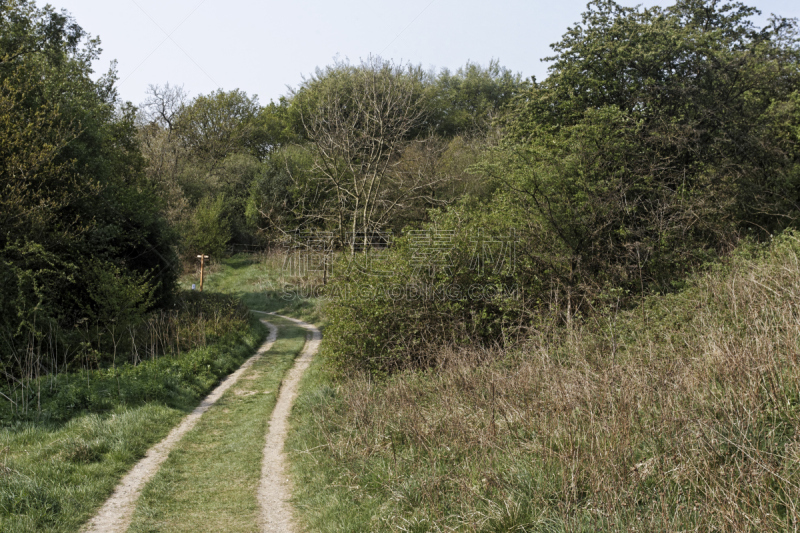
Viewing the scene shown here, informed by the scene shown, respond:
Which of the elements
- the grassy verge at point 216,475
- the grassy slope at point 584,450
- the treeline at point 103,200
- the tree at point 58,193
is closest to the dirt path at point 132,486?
the grassy verge at point 216,475

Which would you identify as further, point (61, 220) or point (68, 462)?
point (61, 220)

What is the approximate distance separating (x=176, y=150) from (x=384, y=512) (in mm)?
41070

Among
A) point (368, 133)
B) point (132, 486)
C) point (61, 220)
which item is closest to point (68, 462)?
point (132, 486)

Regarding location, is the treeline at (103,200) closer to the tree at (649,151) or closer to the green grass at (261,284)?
the green grass at (261,284)

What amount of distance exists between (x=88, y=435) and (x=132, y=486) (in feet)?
6.41

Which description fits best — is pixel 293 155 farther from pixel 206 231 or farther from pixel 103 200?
pixel 103 200

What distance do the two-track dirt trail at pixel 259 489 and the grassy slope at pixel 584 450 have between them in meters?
0.29

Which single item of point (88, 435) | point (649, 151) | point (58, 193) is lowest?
point (88, 435)

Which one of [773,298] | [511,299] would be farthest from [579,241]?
[773,298]

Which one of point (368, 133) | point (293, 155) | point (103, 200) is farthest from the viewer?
point (293, 155)

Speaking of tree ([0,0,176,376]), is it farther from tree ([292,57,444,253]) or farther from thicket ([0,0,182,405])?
tree ([292,57,444,253])

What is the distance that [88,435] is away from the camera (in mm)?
8070

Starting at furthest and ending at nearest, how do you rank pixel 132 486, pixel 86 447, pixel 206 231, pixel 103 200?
pixel 206 231
pixel 103 200
pixel 86 447
pixel 132 486

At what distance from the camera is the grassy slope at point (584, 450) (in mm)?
3934
